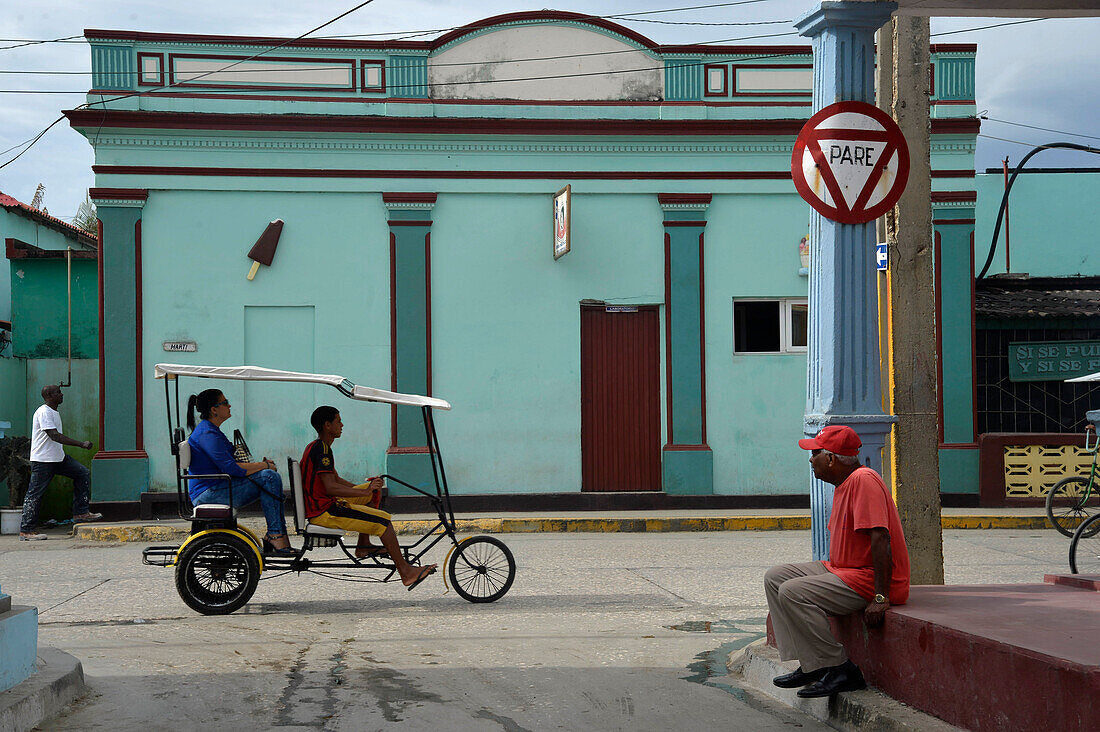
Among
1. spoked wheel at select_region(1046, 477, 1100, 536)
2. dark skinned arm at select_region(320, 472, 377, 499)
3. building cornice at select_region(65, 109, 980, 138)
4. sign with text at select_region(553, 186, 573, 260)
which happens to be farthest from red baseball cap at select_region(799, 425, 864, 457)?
building cornice at select_region(65, 109, 980, 138)

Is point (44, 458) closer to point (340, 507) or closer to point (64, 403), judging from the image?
point (64, 403)

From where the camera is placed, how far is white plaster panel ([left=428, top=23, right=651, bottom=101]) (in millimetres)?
16547

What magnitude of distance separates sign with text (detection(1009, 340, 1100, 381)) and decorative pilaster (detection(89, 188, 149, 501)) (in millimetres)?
12734

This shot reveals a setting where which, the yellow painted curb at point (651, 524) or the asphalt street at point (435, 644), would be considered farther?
the yellow painted curb at point (651, 524)

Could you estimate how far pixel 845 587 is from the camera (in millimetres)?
5664

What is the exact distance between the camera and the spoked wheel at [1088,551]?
33.9ft

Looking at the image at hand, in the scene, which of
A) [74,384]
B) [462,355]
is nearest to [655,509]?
[462,355]

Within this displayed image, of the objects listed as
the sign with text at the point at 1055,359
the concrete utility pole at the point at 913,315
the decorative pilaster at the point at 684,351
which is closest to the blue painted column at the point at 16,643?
the concrete utility pole at the point at 913,315

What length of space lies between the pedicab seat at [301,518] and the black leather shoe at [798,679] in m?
4.39

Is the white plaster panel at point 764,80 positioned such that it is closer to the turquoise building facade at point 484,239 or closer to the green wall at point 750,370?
the turquoise building facade at point 484,239

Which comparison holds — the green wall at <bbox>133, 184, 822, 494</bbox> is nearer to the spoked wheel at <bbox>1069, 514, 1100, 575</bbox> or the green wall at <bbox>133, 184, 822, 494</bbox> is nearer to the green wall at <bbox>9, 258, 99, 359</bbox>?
the green wall at <bbox>9, 258, 99, 359</bbox>

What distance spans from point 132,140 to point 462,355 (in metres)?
5.48

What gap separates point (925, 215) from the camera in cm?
711

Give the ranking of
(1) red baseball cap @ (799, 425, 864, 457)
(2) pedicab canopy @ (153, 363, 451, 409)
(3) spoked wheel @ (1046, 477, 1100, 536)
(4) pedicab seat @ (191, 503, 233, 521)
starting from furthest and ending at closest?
(3) spoked wheel @ (1046, 477, 1100, 536) → (2) pedicab canopy @ (153, 363, 451, 409) → (4) pedicab seat @ (191, 503, 233, 521) → (1) red baseball cap @ (799, 425, 864, 457)
